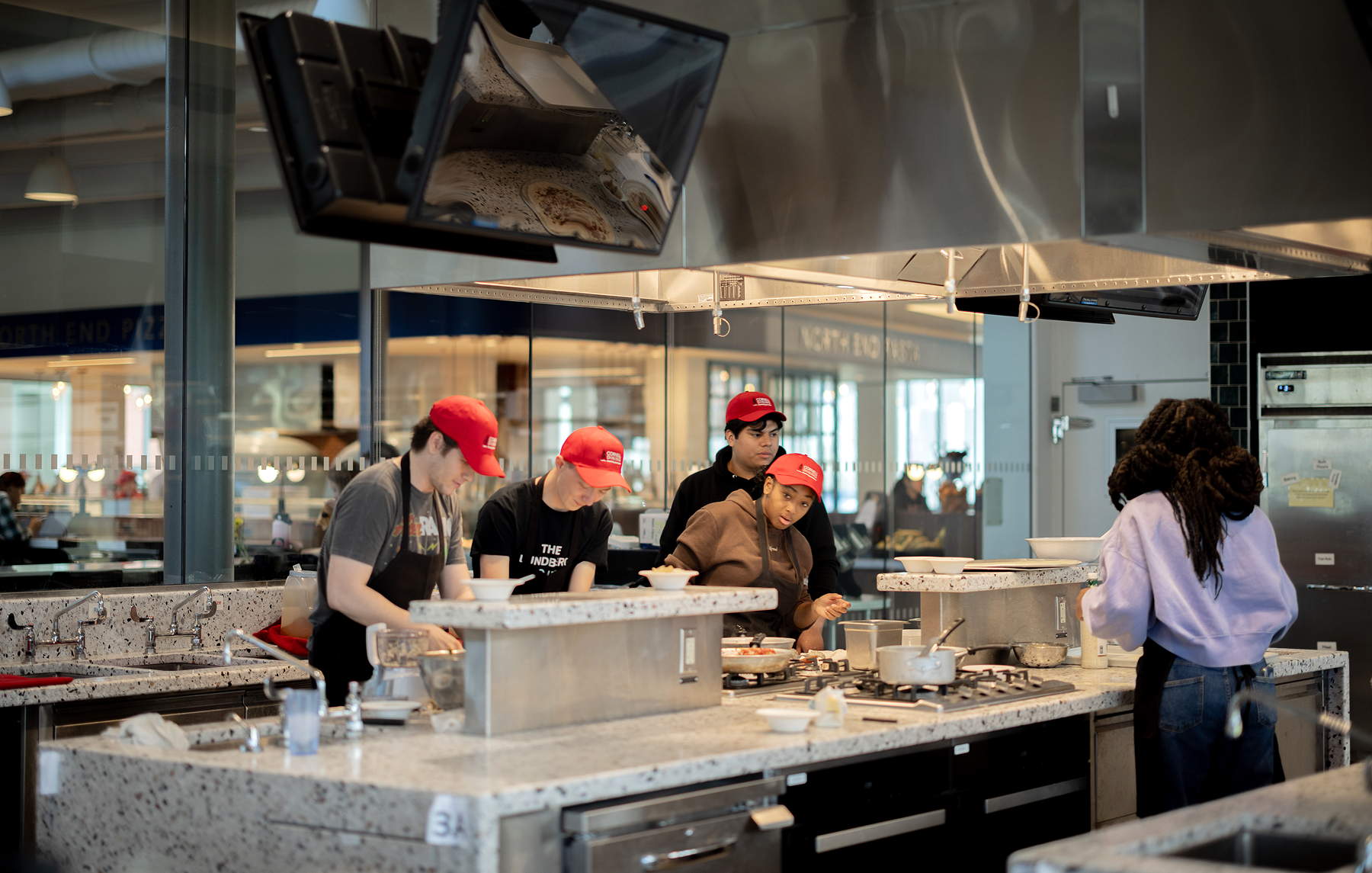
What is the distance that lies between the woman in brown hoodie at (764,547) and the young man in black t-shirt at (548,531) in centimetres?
30

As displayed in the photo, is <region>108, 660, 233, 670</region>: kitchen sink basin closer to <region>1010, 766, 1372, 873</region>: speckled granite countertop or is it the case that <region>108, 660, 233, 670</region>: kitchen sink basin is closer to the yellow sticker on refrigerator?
<region>1010, 766, 1372, 873</region>: speckled granite countertop

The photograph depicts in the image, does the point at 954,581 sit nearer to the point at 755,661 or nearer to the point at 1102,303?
the point at 755,661

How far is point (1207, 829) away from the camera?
8.55 ft

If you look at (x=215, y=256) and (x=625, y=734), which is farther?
(x=215, y=256)

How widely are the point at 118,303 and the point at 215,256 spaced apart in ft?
1.45

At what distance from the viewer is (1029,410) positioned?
34.7 feet

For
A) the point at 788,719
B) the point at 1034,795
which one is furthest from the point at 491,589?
the point at 1034,795

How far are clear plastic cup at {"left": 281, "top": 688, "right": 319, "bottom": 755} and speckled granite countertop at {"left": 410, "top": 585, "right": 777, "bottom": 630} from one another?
322 millimetres

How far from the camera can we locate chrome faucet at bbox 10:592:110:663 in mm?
5195

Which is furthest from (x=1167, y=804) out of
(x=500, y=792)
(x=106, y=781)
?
(x=106, y=781)

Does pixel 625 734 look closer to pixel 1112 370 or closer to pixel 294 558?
pixel 294 558

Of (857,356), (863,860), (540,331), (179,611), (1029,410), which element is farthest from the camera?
(1029,410)

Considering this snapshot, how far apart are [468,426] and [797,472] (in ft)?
4.14

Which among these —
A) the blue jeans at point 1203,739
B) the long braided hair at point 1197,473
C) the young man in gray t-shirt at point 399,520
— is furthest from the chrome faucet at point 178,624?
the blue jeans at point 1203,739
